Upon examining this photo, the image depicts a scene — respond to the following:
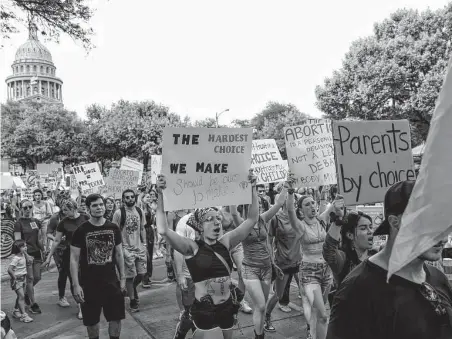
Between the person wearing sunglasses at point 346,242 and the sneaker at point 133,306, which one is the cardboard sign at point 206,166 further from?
the sneaker at point 133,306

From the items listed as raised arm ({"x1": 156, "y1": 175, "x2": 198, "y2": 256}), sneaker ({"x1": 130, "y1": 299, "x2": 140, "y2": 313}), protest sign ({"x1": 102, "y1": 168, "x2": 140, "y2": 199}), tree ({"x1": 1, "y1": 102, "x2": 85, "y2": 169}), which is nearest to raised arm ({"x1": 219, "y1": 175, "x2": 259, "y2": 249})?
raised arm ({"x1": 156, "y1": 175, "x2": 198, "y2": 256})

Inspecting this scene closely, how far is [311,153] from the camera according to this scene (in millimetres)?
5715

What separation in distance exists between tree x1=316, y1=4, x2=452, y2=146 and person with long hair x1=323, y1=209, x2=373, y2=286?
22.6 metres

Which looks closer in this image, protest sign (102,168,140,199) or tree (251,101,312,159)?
protest sign (102,168,140,199)

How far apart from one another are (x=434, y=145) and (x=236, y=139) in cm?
348

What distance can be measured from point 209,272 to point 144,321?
9.63ft

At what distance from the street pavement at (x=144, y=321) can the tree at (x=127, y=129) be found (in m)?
36.9

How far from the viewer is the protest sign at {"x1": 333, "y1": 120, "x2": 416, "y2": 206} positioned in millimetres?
3842

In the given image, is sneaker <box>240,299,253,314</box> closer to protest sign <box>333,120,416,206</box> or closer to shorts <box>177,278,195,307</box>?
shorts <box>177,278,195,307</box>

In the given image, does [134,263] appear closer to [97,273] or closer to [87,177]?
[97,273]

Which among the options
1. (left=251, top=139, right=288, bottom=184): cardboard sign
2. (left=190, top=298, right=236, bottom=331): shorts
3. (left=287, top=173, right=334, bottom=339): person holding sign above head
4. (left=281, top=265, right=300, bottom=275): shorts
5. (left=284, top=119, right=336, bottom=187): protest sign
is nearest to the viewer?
(left=190, top=298, right=236, bottom=331): shorts

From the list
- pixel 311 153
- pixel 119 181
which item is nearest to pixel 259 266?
pixel 311 153

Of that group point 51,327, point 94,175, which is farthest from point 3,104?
point 51,327

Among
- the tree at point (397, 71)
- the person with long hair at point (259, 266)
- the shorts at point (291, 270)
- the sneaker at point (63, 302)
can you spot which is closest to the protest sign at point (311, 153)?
the person with long hair at point (259, 266)
